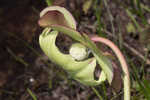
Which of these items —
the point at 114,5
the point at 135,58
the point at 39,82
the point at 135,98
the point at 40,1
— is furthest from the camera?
the point at 40,1

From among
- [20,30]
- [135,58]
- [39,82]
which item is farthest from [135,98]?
[20,30]

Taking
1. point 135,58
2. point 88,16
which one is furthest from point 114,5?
point 135,58

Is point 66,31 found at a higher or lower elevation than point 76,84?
lower

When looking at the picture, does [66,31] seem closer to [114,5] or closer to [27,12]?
[114,5]

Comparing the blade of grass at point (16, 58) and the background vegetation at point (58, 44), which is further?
the blade of grass at point (16, 58)

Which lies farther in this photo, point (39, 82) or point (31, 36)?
point (31, 36)

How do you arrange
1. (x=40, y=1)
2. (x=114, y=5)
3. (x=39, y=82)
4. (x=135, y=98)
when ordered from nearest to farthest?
(x=135, y=98) < (x=39, y=82) < (x=114, y=5) < (x=40, y=1)

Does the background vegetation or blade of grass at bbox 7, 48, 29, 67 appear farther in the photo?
blade of grass at bbox 7, 48, 29, 67

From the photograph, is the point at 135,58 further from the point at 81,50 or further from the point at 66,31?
the point at 66,31

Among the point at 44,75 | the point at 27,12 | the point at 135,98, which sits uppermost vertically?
the point at 27,12
